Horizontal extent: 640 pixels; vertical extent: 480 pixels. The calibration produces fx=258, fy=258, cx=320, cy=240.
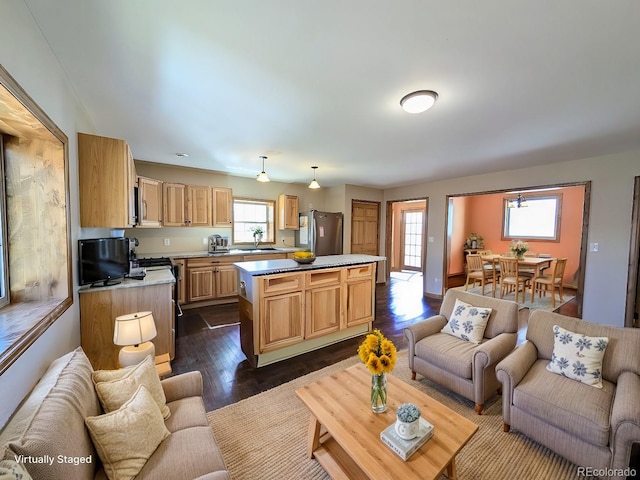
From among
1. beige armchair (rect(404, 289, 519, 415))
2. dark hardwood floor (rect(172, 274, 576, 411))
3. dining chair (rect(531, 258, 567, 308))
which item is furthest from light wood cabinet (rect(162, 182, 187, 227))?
dining chair (rect(531, 258, 567, 308))

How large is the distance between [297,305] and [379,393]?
1597 mm

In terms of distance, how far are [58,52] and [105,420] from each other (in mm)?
2129

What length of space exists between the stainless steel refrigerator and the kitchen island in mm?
2325

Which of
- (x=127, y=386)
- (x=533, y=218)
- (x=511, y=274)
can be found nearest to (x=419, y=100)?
(x=127, y=386)

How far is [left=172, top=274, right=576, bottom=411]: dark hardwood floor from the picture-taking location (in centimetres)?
244

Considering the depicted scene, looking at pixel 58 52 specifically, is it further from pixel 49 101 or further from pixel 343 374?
pixel 343 374

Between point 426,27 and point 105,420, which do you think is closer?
point 105,420

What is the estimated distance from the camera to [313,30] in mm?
1408

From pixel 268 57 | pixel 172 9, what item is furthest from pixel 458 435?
pixel 172 9

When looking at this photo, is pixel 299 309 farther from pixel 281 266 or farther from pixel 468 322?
pixel 468 322

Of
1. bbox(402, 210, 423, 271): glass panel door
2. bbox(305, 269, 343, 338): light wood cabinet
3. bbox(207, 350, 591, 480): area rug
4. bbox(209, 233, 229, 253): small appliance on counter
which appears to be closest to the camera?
bbox(207, 350, 591, 480): area rug

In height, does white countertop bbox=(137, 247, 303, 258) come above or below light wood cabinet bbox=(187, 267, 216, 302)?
above

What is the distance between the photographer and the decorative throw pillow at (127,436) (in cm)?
107

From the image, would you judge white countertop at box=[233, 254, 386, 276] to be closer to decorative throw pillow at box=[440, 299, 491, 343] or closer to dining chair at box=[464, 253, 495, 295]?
decorative throw pillow at box=[440, 299, 491, 343]
